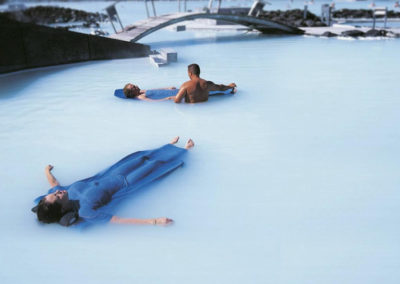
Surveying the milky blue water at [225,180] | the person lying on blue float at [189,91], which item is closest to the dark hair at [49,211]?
the milky blue water at [225,180]

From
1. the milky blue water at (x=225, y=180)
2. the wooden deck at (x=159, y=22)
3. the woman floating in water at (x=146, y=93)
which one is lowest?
the milky blue water at (x=225, y=180)

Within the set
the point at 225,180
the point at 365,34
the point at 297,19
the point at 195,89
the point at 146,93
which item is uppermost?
the point at 297,19

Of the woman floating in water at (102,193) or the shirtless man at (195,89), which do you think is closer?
the woman floating in water at (102,193)

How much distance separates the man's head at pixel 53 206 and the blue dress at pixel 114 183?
0.29ft

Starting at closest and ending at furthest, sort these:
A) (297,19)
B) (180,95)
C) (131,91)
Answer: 1. (180,95)
2. (131,91)
3. (297,19)

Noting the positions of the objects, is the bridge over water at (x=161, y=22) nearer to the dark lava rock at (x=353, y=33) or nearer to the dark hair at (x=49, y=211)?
the dark lava rock at (x=353, y=33)

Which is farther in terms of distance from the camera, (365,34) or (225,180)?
(365,34)

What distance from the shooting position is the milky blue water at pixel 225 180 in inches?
132

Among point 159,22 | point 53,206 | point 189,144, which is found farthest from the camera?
point 159,22

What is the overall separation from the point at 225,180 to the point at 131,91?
4.01 m

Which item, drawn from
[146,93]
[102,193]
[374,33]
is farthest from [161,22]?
[102,193]

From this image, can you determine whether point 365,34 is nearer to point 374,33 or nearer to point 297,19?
point 374,33

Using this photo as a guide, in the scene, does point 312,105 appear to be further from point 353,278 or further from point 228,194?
point 353,278

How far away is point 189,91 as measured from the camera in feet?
24.9
